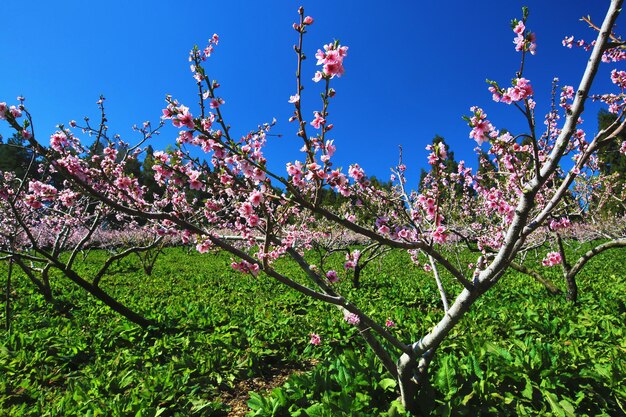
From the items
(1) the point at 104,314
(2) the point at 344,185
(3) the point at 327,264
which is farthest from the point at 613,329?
(3) the point at 327,264

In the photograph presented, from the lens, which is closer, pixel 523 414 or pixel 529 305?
pixel 523 414

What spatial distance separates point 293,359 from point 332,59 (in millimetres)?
4466

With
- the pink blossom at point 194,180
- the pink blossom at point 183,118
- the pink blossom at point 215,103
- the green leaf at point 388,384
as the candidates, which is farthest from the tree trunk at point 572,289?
the pink blossom at point 183,118

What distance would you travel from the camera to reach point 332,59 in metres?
2.32

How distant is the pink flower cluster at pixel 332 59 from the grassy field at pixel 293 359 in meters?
2.79

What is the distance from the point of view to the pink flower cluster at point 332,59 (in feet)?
7.61

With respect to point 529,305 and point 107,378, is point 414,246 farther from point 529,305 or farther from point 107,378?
point 529,305

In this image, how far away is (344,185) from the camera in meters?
2.61

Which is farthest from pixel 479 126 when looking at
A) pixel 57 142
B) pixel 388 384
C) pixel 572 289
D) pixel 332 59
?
pixel 572 289

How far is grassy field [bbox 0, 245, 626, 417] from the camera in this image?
3.47 meters

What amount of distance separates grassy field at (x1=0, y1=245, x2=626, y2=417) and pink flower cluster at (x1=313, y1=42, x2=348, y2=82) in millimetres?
2788

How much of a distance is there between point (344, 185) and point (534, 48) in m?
1.69

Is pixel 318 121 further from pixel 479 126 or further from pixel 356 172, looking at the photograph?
pixel 479 126

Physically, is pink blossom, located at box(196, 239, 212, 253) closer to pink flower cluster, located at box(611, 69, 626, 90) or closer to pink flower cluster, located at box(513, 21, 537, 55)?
pink flower cluster, located at box(513, 21, 537, 55)
